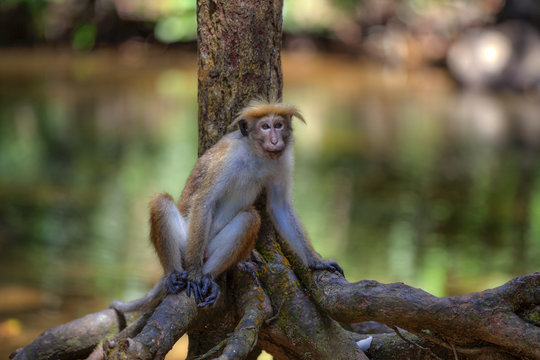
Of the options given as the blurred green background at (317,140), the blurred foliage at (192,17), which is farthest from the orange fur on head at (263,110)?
the blurred foliage at (192,17)

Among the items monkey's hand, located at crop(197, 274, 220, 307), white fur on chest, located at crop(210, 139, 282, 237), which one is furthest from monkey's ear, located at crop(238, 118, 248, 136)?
monkey's hand, located at crop(197, 274, 220, 307)

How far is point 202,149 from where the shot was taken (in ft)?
14.8

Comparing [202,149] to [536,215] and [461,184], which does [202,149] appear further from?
[461,184]

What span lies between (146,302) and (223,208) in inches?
31.1

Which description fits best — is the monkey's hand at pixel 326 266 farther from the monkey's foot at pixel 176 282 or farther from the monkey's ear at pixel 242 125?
the monkey's ear at pixel 242 125

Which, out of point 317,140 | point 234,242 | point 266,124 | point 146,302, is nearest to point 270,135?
point 266,124

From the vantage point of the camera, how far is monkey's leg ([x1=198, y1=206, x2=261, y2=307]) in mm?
4105

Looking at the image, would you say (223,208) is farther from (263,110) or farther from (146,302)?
(146,302)

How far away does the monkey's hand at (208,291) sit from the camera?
405 cm

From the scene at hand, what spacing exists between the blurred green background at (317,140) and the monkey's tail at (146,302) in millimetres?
1657

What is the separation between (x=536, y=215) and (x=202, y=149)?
21.8 ft

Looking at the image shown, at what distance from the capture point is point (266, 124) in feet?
13.6

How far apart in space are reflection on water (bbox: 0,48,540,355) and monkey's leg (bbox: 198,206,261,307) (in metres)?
2.65

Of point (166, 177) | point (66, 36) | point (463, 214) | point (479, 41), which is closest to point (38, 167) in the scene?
point (166, 177)
